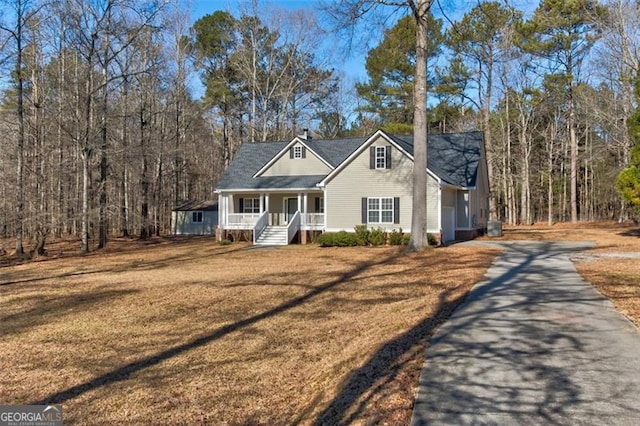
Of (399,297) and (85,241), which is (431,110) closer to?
(85,241)

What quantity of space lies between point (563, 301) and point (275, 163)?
20941 millimetres

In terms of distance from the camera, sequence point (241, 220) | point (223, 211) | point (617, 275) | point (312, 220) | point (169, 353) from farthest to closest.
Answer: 1. point (223, 211)
2. point (241, 220)
3. point (312, 220)
4. point (617, 275)
5. point (169, 353)

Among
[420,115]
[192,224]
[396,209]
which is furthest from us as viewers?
[192,224]

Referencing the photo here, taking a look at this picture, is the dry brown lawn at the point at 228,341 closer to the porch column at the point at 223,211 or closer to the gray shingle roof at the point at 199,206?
the porch column at the point at 223,211

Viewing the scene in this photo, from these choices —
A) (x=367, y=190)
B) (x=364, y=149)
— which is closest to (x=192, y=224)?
(x=367, y=190)

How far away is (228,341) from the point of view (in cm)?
724

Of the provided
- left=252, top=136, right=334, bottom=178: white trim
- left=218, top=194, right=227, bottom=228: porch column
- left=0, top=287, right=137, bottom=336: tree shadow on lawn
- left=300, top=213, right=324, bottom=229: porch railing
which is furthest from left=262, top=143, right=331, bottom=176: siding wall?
left=0, top=287, right=137, bottom=336: tree shadow on lawn

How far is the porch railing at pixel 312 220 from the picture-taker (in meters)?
24.5

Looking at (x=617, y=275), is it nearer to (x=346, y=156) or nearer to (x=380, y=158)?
(x=380, y=158)

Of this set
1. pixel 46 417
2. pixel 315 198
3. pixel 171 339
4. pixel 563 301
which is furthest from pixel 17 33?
pixel 563 301

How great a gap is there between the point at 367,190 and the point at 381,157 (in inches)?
63.9

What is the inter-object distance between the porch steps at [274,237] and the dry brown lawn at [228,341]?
9651 millimetres

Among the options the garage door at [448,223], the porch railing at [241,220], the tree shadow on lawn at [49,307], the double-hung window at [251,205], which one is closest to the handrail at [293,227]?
the porch railing at [241,220]

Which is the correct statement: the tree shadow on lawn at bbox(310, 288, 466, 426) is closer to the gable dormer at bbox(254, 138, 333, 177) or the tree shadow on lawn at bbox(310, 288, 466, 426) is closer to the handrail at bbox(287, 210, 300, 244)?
the handrail at bbox(287, 210, 300, 244)
